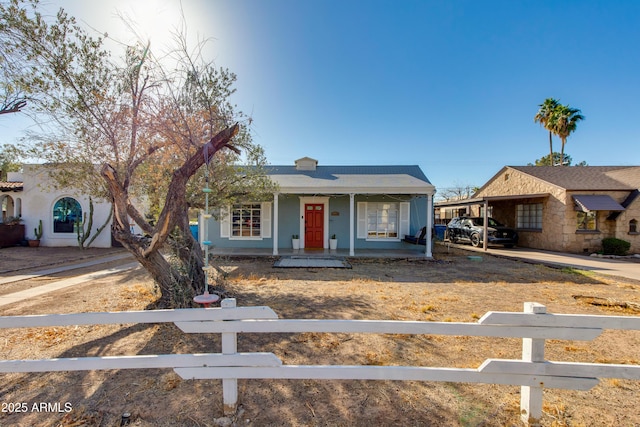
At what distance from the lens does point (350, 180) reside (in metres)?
12.1

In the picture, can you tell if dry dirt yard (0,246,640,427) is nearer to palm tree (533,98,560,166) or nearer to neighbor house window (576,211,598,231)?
neighbor house window (576,211,598,231)

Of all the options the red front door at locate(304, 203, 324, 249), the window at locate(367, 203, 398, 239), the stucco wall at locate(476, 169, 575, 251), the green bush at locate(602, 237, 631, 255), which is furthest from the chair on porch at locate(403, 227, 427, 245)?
the green bush at locate(602, 237, 631, 255)

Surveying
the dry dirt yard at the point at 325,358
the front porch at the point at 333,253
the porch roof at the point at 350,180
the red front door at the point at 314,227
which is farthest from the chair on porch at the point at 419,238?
the dry dirt yard at the point at 325,358

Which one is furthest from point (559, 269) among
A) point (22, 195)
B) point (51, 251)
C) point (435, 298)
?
point (22, 195)

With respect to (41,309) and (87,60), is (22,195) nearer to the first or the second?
(41,309)

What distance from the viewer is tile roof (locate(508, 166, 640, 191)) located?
1259cm

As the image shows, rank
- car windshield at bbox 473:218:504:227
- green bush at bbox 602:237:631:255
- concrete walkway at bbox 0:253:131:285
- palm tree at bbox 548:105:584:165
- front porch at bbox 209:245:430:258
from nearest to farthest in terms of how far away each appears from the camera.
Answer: concrete walkway at bbox 0:253:131:285
front porch at bbox 209:245:430:258
green bush at bbox 602:237:631:255
car windshield at bbox 473:218:504:227
palm tree at bbox 548:105:584:165

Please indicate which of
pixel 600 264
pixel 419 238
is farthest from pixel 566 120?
pixel 419 238

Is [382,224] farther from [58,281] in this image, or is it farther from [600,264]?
[58,281]

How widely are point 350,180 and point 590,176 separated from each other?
13.0 meters

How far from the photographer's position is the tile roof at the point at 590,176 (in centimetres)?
1259

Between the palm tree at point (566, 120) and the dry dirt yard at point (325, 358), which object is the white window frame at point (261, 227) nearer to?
the dry dirt yard at point (325, 358)

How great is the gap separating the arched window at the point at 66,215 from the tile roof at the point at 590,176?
23.0 metres

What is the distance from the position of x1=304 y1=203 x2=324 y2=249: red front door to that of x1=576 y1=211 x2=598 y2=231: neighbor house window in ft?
39.4
